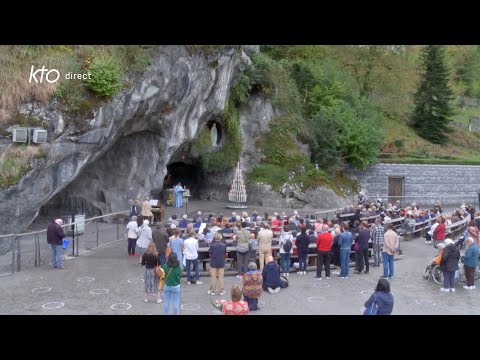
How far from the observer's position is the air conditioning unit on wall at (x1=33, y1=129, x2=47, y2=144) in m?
15.8

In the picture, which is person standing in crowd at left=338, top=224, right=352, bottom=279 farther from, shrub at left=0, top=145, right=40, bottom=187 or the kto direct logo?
the kto direct logo

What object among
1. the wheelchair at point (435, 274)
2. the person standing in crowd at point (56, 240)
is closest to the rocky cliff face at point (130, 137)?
the person standing in crowd at point (56, 240)

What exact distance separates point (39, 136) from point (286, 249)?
8757 millimetres

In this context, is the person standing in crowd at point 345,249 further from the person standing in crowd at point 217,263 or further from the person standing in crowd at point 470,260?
the person standing in crowd at point 217,263

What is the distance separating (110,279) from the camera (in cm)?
1343

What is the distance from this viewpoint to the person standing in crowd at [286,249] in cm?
1454

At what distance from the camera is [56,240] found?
14109 millimetres

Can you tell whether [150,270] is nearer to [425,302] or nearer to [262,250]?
[262,250]

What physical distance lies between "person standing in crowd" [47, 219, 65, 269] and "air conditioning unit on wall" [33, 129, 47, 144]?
3.17 m

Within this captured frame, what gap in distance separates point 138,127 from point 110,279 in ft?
35.8

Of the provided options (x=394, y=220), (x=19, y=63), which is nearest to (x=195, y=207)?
(x=394, y=220)

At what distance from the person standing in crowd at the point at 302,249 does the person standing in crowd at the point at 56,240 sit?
22.9 ft

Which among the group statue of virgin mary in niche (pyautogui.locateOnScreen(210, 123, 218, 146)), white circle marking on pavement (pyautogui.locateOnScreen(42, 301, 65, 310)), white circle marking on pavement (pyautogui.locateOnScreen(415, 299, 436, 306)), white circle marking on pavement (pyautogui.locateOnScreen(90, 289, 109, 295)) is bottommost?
white circle marking on pavement (pyautogui.locateOnScreen(415, 299, 436, 306))

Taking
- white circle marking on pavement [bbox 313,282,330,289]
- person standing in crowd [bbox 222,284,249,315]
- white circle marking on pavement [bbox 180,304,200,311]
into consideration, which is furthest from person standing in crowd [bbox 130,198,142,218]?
person standing in crowd [bbox 222,284,249,315]
